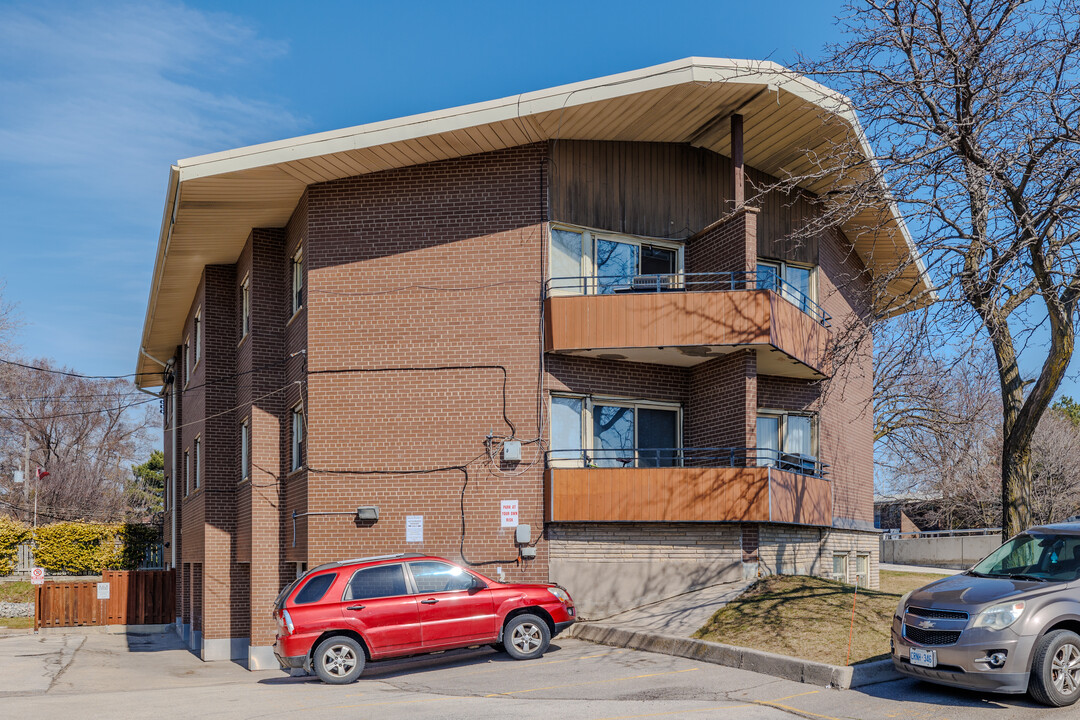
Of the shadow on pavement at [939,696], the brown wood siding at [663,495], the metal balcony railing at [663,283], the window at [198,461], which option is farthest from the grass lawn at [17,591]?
the shadow on pavement at [939,696]

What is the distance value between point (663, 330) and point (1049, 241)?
634 cm

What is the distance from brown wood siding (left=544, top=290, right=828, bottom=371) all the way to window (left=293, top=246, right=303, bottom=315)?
5731mm

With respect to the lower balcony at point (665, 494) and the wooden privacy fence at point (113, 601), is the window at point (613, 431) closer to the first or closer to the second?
the lower balcony at point (665, 494)

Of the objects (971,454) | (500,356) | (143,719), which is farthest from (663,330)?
(971,454)

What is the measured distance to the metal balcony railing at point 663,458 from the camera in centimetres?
1830

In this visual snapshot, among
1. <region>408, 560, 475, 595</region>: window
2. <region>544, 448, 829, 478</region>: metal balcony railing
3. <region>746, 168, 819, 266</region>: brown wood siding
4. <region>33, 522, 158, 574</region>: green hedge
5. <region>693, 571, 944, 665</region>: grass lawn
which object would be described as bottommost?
<region>33, 522, 158, 574</region>: green hedge

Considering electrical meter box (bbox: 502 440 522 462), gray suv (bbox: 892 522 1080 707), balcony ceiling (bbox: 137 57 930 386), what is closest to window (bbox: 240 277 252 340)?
balcony ceiling (bbox: 137 57 930 386)

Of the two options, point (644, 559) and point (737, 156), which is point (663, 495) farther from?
point (737, 156)

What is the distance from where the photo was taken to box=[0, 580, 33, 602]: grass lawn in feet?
112

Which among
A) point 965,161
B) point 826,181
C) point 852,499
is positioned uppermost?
point 826,181

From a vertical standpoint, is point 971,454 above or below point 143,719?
above

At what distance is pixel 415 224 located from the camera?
1912cm

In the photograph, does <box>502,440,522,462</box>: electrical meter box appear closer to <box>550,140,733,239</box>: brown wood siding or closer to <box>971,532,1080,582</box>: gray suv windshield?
<box>550,140,733,239</box>: brown wood siding

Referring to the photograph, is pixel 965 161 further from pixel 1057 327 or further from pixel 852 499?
pixel 852 499
